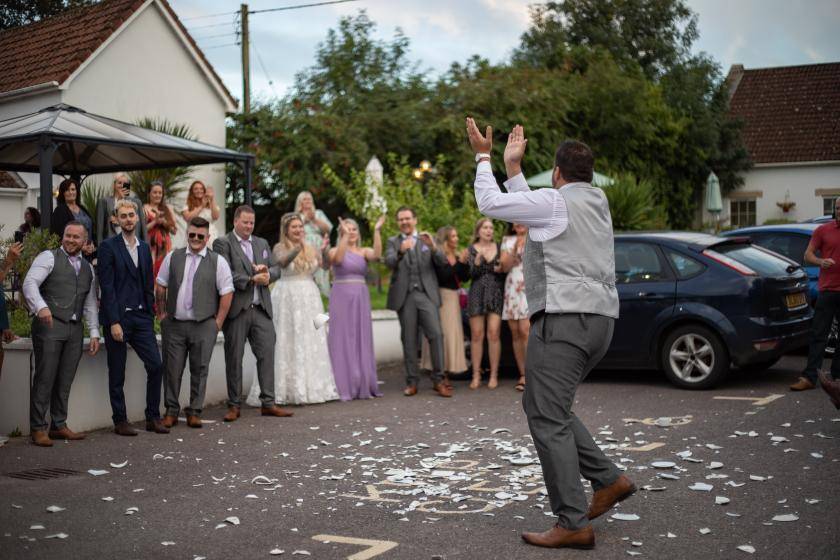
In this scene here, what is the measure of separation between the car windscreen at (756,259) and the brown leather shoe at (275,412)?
531 cm

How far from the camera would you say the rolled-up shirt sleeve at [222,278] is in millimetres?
10062

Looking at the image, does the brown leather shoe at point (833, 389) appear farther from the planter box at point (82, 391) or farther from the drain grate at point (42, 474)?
the planter box at point (82, 391)

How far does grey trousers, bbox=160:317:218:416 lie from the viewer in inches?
390

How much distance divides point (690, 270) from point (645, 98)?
2318 cm

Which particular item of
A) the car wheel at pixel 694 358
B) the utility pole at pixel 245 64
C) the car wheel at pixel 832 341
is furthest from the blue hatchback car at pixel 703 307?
the utility pole at pixel 245 64

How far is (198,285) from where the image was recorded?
9867mm

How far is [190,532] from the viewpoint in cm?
586

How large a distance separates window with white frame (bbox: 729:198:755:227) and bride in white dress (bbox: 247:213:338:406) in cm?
3471

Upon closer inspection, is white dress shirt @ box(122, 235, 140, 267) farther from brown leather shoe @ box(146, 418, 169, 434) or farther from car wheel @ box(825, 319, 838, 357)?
car wheel @ box(825, 319, 838, 357)

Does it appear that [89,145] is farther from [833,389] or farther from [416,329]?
[833,389]

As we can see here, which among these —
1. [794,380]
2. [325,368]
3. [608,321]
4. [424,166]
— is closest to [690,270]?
[794,380]

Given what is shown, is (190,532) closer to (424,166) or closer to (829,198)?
(424,166)

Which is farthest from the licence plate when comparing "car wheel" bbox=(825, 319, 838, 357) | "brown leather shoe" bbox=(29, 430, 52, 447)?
"brown leather shoe" bbox=(29, 430, 52, 447)

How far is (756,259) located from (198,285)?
6427mm
